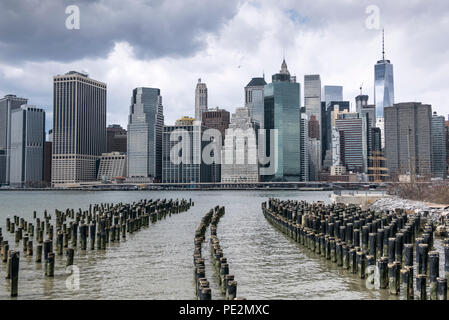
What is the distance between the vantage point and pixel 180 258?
32.2 meters

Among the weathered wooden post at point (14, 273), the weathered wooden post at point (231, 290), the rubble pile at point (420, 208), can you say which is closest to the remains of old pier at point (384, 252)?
the rubble pile at point (420, 208)


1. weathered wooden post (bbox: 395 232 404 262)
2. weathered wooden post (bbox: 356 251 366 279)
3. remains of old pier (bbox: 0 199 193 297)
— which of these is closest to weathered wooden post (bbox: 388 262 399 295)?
weathered wooden post (bbox: 356 251 366 279)

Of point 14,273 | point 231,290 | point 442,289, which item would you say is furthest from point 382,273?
point 14,273

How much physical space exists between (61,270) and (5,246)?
5.71 meters

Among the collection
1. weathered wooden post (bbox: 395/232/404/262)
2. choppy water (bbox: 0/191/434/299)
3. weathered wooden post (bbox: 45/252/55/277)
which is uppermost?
weathered wooden post (bbox: 395/232/404/262)

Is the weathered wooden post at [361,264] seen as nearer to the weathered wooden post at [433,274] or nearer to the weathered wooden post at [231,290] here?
the weathered wooden post at [433,274]

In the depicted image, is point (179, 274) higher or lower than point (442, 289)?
lower

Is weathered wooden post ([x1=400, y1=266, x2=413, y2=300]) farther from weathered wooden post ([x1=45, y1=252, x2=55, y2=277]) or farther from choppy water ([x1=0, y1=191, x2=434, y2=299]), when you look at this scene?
weathered wooden post ([x1=45, y1=252, x2=55, y2=277])

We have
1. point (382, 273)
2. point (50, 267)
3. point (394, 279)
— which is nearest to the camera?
point (394, 279)

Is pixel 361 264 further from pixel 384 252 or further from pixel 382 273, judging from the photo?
pixel 384 252

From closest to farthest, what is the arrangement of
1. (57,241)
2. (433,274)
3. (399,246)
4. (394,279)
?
(433,274), (394,279), (399,246), (57,241)

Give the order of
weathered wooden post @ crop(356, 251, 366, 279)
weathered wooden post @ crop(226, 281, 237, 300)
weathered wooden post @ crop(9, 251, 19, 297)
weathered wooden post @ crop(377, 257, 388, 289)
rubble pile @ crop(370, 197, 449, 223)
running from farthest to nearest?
rubble pile @ crop(370, 197, 449, 223), weathered wooden post @ crop(356, 251, 366, 279), weathered wooden post @ crop(377, 257, 388, 289), weathered wooden post @ crop(9, 251, 19, 297), weathered wooden post @ crop(226, 281, 237, 300)
